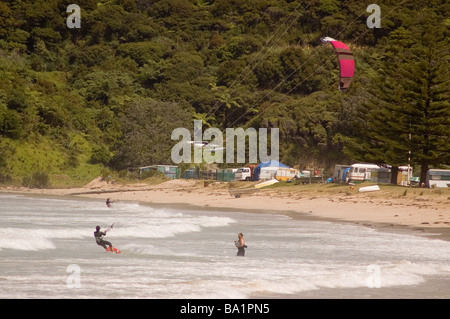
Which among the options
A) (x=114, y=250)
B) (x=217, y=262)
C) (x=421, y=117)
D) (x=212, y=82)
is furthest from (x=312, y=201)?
(x=212, y=82)

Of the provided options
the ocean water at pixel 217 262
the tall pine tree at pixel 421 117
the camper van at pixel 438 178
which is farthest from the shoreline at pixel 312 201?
the camper van at pixel 438 178

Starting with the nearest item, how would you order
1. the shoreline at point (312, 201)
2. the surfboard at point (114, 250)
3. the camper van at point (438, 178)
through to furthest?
the surfboard at point (114, 250)
the shoreline at point (312, 201)
the camper van at point (438, 178)

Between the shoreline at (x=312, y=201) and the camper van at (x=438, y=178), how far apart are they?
4.97 metres

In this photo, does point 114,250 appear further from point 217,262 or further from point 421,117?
point 421,117

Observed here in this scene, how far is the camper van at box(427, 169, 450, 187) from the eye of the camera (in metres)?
33.5

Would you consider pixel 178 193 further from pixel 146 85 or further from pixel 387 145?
pixel 146 85

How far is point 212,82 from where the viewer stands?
2761 inches

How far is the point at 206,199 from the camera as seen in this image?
3475cm

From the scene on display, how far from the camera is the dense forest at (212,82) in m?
36.0

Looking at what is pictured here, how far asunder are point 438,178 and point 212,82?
128 feet

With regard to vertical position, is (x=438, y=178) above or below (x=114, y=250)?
above

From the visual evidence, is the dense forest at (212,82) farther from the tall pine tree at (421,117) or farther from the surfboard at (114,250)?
the surfboard at (114,250)
